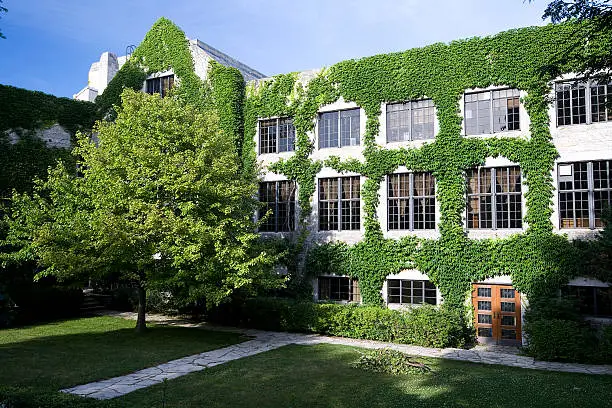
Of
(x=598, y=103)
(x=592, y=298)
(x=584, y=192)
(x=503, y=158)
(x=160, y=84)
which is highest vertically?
(x=160, y=84)

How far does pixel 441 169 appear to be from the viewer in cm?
2025

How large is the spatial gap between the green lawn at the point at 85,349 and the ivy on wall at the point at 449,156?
7250 millimetres

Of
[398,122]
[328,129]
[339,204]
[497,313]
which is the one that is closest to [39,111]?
[328,129]

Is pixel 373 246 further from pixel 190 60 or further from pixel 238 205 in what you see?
pixel 190 60

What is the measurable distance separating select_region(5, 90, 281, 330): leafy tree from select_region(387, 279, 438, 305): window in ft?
19.6

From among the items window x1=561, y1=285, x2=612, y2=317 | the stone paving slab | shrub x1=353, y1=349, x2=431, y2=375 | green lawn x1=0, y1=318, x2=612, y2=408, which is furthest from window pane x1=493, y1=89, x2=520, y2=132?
the stone paving slab

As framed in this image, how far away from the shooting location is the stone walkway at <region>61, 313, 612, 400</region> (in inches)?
461

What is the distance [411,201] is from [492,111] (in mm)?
4907

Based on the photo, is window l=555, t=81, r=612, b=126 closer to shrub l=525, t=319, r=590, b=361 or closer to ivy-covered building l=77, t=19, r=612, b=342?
ivy-covered building l=77, t=19, r=612, b=342

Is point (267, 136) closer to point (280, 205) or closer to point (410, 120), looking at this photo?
point (280, 205)

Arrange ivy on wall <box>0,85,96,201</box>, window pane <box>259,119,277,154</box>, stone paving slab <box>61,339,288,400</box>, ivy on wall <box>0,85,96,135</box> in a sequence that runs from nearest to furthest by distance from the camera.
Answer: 1. stone paving slab <box>61,339,288,400</box>
2. ivy on wall <box>0,85,96,201</box>
3. ivy on wall <box>0,85,96,135</box>
4. window pane <box>259,119,277,154</box>

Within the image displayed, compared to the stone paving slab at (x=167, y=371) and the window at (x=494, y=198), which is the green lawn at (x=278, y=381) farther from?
the window at (x=494, y=198)

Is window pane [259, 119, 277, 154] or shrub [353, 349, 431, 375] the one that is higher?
window pane [259, 119, 277, 154]

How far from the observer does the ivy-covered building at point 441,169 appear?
1814 centimetres
